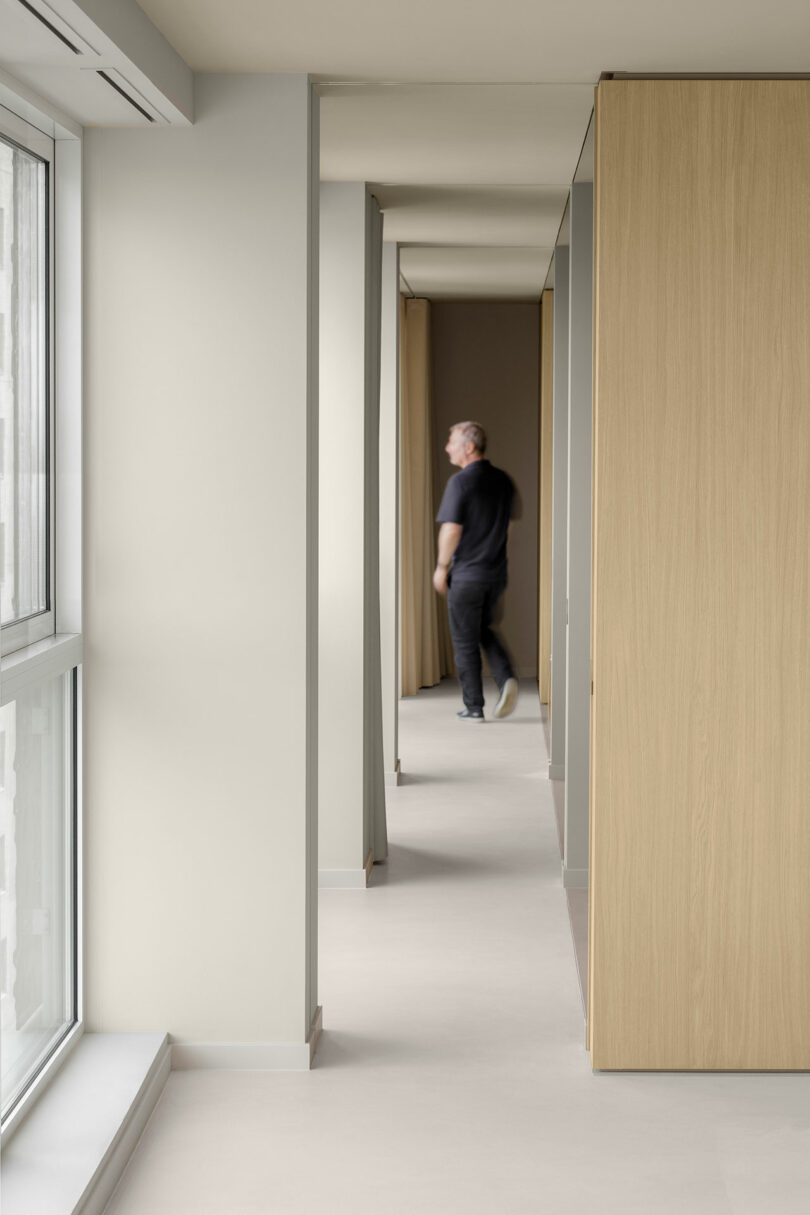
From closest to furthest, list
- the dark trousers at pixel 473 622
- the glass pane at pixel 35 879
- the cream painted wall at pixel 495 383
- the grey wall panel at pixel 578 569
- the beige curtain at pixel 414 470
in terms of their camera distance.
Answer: the glass pane at pixel 35 879 → the grey wall panel at pixel 578 569 → the dark trousers at pixel 473 622 → the beige curtain at pixel 414 470 → the cream painted wall at pixel 495 383

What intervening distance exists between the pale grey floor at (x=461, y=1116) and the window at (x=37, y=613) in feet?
1.26

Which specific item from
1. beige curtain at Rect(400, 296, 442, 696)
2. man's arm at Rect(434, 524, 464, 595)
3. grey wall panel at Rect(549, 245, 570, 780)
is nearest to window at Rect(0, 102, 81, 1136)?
grey wall panel at Rect(549, 245, 570, 780)

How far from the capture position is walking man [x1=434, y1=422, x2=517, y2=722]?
765 centimetres

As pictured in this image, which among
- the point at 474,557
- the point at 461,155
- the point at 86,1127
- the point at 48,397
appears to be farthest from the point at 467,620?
the point at 86,1127

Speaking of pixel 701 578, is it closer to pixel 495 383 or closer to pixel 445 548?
pixel 445 548

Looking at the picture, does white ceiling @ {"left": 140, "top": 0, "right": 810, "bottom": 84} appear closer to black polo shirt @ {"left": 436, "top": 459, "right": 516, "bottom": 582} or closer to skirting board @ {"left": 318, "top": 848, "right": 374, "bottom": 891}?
skirting board @ {"left": 318, "top": 848, "right": 374, "bottom": 891}

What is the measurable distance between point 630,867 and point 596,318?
133cm

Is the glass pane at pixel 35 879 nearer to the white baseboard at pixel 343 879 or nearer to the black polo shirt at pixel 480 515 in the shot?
the white baseboard at pixel 343 879

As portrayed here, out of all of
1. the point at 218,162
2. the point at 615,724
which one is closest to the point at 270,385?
the point at 218,162

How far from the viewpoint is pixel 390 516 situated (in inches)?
243

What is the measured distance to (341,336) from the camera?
4.64 m

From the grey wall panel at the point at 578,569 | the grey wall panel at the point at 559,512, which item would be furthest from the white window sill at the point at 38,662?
the grey wall panel at the point at 559,512

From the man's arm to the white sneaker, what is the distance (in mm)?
733

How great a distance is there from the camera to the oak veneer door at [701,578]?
3061 millimetres
